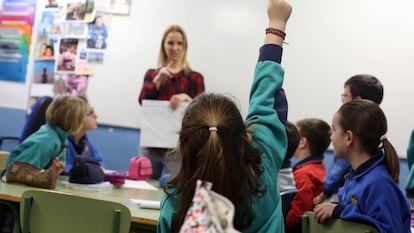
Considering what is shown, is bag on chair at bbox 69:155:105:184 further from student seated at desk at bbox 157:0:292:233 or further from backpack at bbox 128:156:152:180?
student seated at desk at bbox 157:0:292:233

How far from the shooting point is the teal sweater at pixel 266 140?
1314 millimetres

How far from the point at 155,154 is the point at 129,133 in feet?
3.02

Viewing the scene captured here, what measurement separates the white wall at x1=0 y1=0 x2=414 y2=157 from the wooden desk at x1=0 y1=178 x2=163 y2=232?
1536 millimetres

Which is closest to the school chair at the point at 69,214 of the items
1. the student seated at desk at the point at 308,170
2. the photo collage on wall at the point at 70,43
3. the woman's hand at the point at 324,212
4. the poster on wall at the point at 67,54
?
the woman's hand at the point at 324,212

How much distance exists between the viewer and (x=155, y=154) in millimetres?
3582

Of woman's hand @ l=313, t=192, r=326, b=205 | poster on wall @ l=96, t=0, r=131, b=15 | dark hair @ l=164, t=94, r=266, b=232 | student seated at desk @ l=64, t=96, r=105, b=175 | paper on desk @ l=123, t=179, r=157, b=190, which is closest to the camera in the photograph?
dark hair @ l=164, t=94, r=266, b=232

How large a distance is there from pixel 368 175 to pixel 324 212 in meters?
0.28

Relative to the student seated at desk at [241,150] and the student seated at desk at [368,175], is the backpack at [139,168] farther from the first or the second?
the student seated at desk at [241,150]

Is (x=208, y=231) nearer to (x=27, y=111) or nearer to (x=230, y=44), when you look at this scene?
(x=230, y=44)

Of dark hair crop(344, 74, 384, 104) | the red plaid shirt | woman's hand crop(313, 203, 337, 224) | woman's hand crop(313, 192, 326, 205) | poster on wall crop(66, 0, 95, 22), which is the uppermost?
poster on wall crop(66, 0, 95, 22)

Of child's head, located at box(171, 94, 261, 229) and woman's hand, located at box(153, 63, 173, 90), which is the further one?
woman's hand, located at box(153, 63, 173, 90)

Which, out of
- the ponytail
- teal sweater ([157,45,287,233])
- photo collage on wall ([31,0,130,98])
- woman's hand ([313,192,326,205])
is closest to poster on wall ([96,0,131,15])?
photo collage on wall ([31,0,130,98])

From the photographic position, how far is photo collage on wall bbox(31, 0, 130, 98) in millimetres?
4605

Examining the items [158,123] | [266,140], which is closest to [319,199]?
[266,140]
